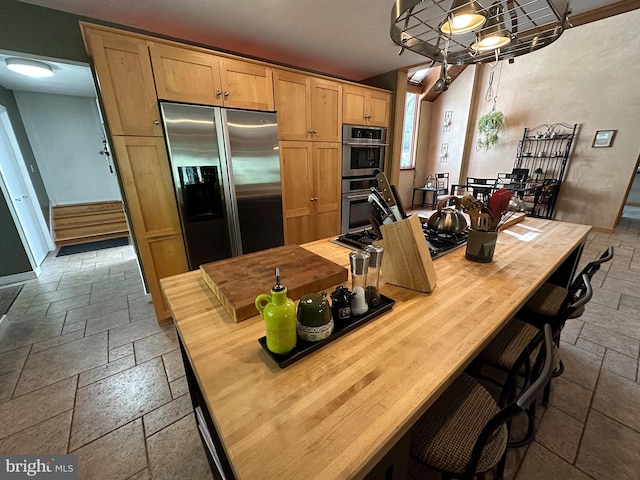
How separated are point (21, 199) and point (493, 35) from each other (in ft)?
17.9

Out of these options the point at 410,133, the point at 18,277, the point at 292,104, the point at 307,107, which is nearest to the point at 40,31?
the point at 292,104

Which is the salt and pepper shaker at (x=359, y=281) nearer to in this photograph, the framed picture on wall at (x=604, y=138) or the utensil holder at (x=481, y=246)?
the utensil holder at (x=481, y=246)

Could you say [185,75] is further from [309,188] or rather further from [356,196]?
[356,196]

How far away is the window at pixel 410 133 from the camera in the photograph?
677 centimetres

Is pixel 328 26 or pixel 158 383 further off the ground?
pixel 328 26

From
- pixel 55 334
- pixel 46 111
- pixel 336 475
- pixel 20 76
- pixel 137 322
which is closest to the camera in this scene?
pixel 336 475

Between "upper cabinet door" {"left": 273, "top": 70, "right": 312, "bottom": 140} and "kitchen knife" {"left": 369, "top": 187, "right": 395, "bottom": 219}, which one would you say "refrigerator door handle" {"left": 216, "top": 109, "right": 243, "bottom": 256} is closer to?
"upper cabinet door" {"left": 273, "top": 70, "right": 312, "bottom": 140}

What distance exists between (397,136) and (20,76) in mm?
5313

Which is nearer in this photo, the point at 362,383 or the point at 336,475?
the point at 336,475

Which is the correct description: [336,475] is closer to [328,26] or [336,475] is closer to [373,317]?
[373,317]

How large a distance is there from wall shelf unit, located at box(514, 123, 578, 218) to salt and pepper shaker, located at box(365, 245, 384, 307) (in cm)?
547

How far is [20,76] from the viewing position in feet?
11.6

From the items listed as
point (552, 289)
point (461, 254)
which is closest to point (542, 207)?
point (552, 289)

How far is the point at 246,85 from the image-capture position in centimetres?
225
